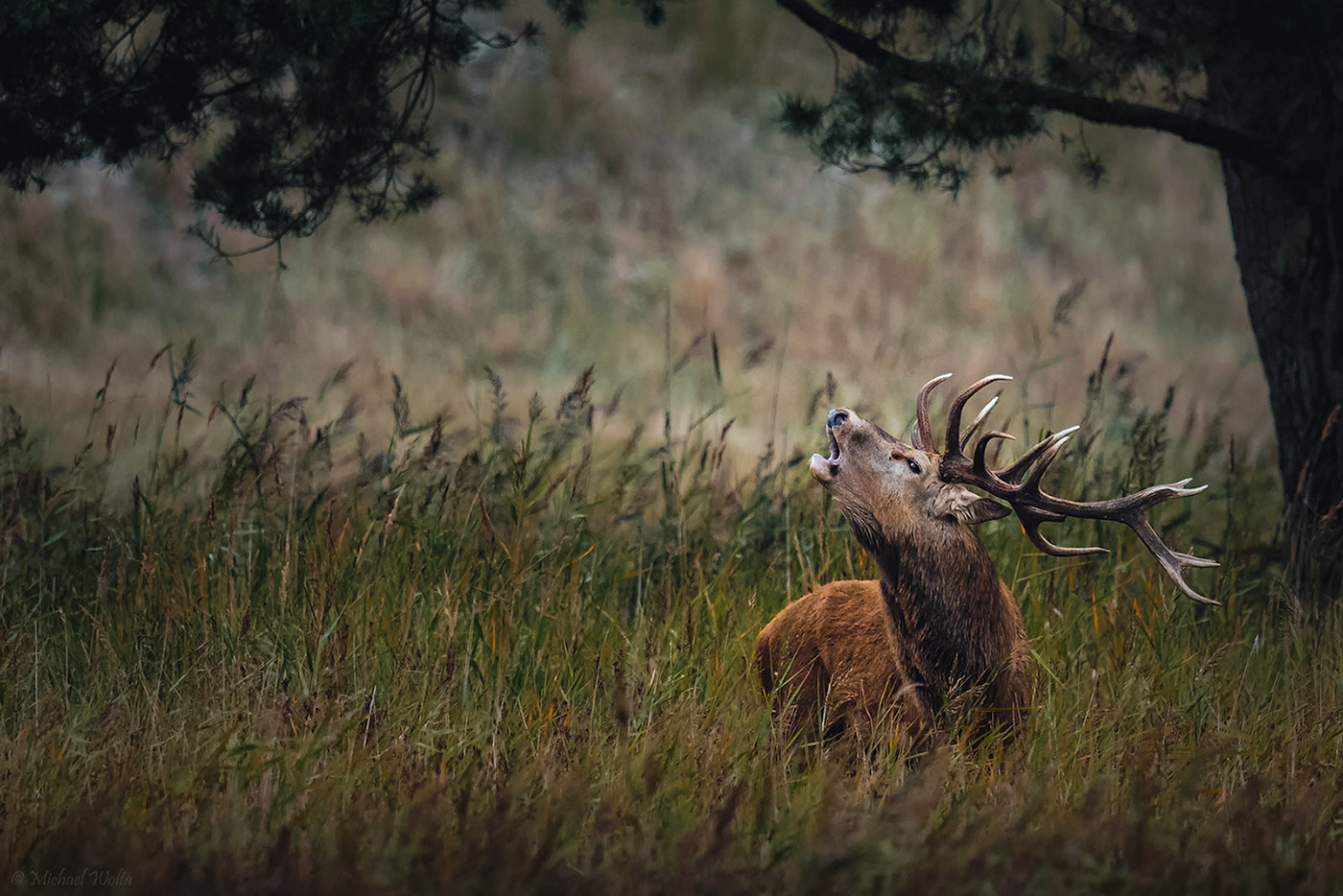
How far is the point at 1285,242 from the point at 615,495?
2.81 meters

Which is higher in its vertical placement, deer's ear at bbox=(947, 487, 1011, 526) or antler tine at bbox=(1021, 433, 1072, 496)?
antler tine at bbox=(1021, 433, 1072, 496)

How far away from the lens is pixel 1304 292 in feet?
16.0

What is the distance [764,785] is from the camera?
270 centimetres

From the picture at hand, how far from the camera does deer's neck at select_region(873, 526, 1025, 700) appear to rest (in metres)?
3.25

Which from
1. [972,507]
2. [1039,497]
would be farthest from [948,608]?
[1039,497]

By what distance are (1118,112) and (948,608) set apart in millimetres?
2440

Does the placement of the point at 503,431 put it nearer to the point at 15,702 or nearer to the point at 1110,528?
the point at 15,702

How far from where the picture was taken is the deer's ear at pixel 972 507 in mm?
3188

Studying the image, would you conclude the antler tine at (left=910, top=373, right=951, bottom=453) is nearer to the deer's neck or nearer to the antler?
the antler
